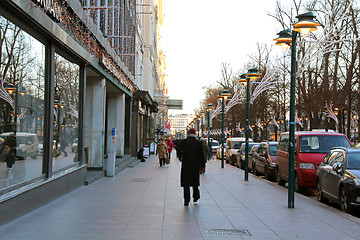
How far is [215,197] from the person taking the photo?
12266 millimetres

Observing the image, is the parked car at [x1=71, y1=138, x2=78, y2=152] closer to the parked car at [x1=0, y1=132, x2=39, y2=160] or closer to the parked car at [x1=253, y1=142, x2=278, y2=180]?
the parked car at [x1=0, y1=132, x2=39, y2=160]

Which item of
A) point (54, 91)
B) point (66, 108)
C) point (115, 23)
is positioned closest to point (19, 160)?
point (54, 91)

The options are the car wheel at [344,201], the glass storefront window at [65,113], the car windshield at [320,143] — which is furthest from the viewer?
the car windshield at [320,143]

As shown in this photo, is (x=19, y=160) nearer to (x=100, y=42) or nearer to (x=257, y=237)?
(x=257, y=237)

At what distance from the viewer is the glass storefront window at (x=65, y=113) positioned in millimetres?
11711

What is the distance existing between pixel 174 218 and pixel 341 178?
14.8ft

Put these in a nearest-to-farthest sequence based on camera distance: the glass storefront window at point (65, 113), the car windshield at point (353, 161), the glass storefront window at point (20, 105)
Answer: the glass storefront window at point (20, 105), the car windshield at point (353, 161), the glass storefront window at point (65, 113)

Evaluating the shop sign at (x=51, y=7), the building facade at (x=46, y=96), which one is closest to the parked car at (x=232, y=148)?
the building facade at (x=46, y=96)

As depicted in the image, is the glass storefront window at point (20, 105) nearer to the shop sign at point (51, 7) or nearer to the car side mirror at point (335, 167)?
the shop sign at point (51, 7)

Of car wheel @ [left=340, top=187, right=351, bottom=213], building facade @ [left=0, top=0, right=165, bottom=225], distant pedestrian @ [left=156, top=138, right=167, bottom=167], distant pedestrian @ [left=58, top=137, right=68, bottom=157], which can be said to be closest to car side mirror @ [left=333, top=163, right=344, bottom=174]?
car wheel @ [left=340, top=187, right=351, bottom=213]

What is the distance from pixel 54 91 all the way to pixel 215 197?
5.01 metres

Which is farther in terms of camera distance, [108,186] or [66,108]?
[108,186]

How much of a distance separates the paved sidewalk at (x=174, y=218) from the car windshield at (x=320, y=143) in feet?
8.93

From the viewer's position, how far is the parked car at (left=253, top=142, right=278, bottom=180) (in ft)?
63.2
